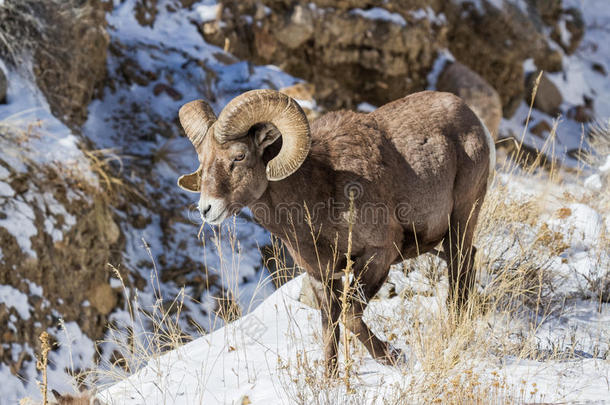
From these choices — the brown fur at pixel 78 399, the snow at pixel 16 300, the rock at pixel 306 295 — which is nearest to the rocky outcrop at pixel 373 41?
the snow at pixel 16 300

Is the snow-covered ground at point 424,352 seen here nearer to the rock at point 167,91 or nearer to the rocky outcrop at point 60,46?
the rocky outcrop at point 60,46

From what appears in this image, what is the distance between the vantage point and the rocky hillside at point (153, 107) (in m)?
6.14

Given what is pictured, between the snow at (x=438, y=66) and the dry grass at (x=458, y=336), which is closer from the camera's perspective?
the dry grass at (x=458, y=336)

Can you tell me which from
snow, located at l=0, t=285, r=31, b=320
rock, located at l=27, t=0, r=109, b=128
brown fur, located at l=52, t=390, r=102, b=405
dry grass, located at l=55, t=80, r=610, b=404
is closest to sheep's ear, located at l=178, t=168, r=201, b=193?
dry grass, located at l=55, t=80, r=610, b=404

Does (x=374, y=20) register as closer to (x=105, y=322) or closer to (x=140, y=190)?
(x=140, y=190)

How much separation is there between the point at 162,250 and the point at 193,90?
305cm

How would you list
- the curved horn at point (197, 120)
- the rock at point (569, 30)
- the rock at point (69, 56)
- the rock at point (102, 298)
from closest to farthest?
the curved horn at point (197, 120) → the rock at point (102, 298) → the rock at point (69, 56) → the rock at point (569, 30)

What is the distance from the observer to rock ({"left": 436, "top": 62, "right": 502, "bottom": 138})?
12.1 m

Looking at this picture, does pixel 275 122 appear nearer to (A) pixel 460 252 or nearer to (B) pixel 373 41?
(A) pixel 460 252

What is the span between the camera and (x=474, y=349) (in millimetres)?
3090

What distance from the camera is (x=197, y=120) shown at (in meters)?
3.14

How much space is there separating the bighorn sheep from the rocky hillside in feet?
1.99

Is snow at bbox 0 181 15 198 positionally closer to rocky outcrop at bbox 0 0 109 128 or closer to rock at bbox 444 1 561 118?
rocky outcrop at bbox 0 0 109 128

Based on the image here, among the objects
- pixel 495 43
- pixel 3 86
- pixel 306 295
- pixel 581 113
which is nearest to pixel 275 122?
pixel 306 295
